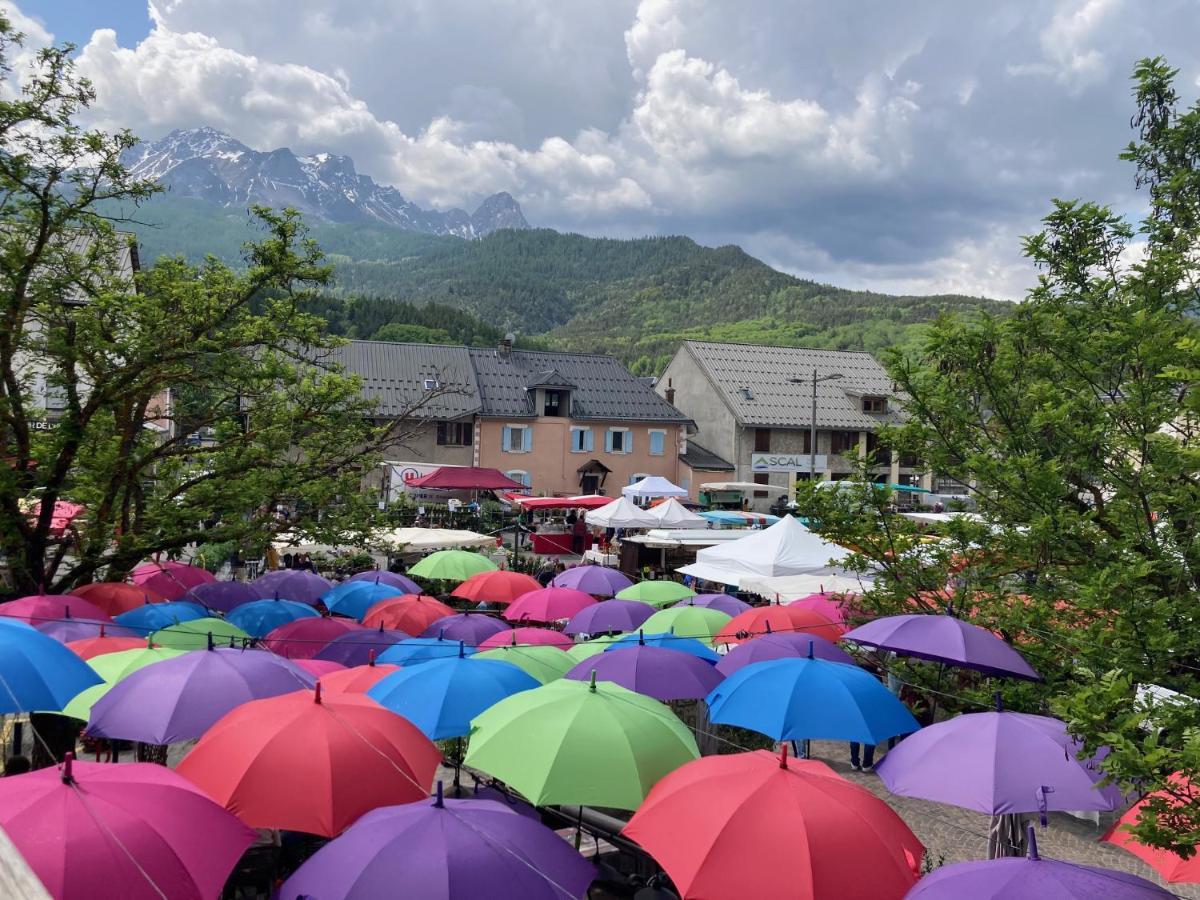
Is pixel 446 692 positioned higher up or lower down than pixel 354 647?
higher up

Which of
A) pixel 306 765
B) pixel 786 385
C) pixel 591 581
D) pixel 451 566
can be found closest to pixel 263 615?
pixel 451 566

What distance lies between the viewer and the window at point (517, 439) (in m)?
40.8

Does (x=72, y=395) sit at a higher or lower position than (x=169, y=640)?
higher

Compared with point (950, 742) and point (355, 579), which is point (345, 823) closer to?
point (950, 742)

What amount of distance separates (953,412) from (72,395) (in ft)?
40.0

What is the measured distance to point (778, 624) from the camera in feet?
41.6

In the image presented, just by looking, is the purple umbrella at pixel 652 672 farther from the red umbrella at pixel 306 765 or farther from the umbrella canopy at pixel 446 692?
the red umbrella at pixel 306 765

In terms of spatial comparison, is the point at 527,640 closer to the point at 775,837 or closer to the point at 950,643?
the point at 950,643

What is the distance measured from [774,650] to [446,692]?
4.43 metres

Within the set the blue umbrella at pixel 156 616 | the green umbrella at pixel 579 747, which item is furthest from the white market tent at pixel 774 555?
the blue umbrella at pixel 156 616

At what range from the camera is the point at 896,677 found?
11641 mm

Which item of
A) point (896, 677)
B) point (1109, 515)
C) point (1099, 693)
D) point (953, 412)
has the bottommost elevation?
point (896, 677)

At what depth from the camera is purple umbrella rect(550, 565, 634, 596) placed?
1595 centimetres

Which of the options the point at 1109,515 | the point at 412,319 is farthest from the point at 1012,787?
the point at 412,319
